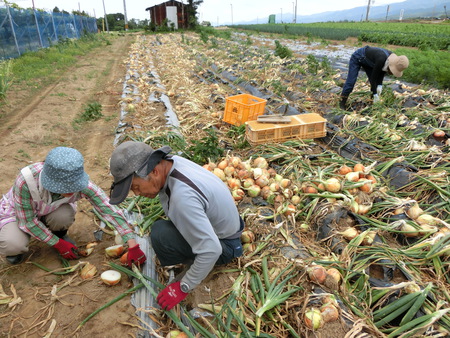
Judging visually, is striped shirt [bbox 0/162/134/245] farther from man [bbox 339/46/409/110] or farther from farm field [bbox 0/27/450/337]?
man [bbox 339/46/409/110]

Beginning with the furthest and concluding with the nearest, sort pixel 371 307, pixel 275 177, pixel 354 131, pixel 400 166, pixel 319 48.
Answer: pixel 319 48
pixel 354 131
pixel 400 166
pixel 275 177
pixel 371 307

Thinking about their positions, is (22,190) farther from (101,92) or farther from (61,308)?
(101,92)

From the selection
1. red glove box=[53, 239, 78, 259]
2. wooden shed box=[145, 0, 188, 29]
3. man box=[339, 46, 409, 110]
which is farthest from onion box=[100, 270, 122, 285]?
wooden shed box=[145, 0, 188, 29]

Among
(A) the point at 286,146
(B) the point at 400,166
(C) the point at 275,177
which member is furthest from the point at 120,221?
(B) the point at 400,166

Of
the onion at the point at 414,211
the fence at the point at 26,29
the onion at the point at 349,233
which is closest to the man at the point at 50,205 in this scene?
the onion at the point at 349,233

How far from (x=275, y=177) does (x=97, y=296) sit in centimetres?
→ 192

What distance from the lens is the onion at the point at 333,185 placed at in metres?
2.76

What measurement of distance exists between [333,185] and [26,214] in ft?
8.24

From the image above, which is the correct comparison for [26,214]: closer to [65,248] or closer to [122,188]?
[65,248]

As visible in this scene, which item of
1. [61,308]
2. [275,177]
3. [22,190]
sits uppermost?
[22,190]

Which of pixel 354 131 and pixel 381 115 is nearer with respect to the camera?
pixel 354 131

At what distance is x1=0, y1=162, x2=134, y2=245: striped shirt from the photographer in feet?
6.42

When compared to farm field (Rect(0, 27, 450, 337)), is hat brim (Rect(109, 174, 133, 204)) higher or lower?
higher

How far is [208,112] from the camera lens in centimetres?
532
